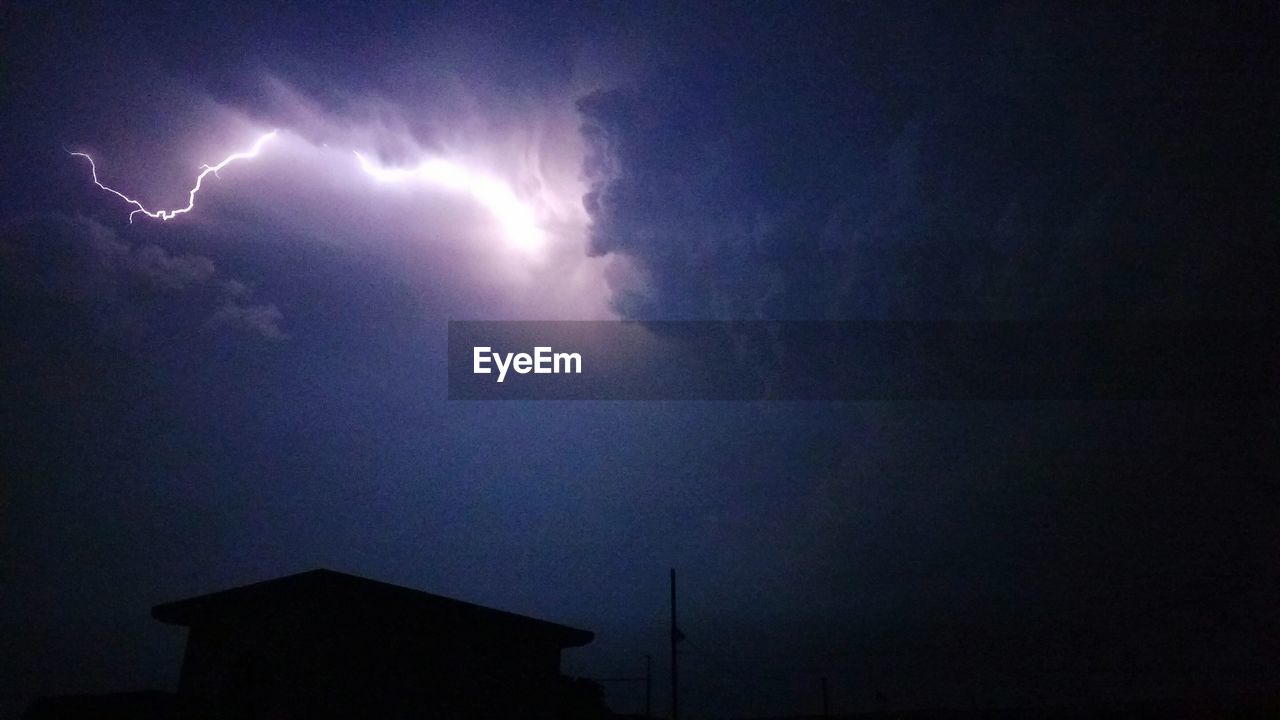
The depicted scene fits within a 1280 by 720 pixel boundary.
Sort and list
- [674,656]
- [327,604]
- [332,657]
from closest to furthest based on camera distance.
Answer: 1. [332,657]
2. [327,604]
3. [674,656]

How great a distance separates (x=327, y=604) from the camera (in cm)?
1273

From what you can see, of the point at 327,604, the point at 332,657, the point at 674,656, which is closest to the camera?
the point at 332,657

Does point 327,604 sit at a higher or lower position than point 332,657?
higher

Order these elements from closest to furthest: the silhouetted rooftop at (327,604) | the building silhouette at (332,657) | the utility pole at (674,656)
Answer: the building silhouette at (332,657) → the silhouetted rooftop at (327,604) → the utility pole at (674,656)

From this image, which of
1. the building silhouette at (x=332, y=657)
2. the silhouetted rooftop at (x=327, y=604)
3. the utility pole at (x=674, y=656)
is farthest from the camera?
the utility pole at (x=674, y=656)

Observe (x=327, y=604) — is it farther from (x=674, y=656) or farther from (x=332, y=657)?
(x=674, y=656)

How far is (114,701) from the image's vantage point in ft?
41.0

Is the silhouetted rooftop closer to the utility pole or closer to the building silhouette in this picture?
the building silhouette

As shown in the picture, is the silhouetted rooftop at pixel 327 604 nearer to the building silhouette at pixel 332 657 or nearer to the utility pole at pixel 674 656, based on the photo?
the building silhouette at pixel 332 657

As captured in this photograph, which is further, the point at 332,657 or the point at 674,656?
the point at 674,656

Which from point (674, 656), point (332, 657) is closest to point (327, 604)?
point (332, 657)

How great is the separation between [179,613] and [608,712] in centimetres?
995

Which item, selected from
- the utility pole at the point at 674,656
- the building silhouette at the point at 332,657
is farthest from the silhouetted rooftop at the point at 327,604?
the utility pole at the point at 674,656

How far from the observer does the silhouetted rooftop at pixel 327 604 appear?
1265 cm
